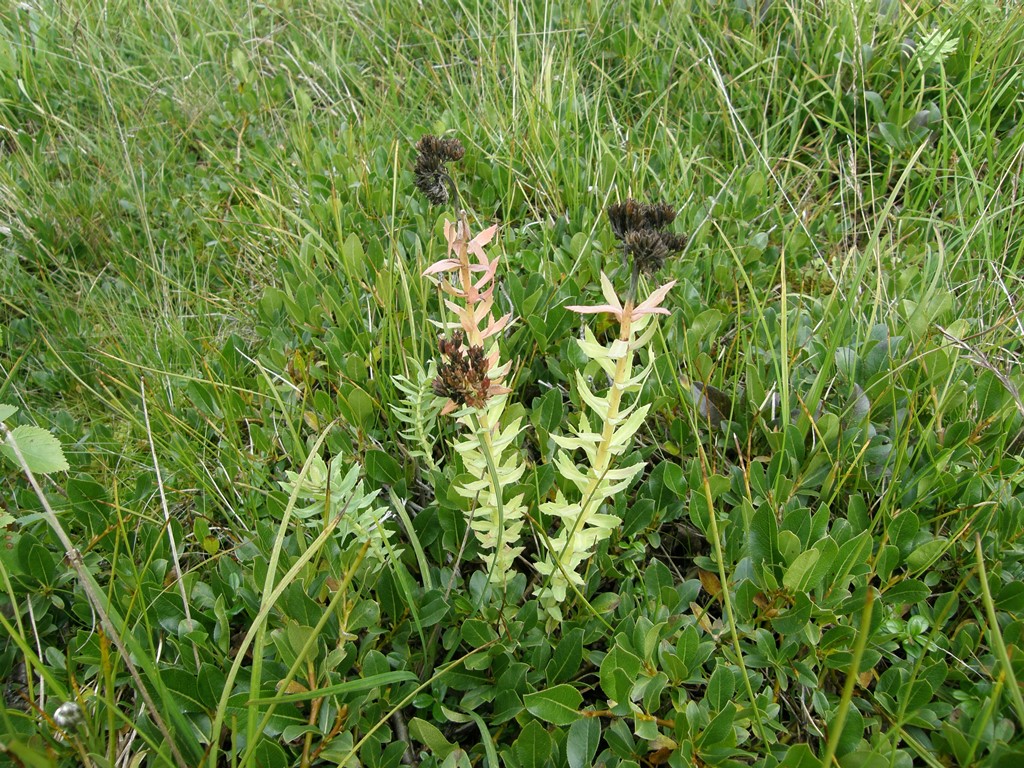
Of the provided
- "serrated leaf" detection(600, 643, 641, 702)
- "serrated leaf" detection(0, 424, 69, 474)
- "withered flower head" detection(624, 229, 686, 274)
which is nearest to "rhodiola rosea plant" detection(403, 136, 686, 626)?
"withered flower head" detection(624, 229, 686, 274)

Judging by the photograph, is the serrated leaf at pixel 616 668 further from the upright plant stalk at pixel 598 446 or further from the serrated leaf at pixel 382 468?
the serrated leaf at pixel 382 468

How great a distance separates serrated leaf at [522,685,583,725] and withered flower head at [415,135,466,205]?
51.8 inches

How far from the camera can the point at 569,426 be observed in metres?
1.74

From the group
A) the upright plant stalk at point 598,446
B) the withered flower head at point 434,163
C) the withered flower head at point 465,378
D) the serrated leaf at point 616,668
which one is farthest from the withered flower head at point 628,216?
the serrated leaf at point 616,668

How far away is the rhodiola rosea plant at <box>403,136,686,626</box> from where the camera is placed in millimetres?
1466

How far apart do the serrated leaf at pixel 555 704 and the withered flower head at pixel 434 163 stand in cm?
132

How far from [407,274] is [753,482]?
52.2 inches

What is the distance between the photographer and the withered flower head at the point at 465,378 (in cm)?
146

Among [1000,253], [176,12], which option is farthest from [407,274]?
[176,12]

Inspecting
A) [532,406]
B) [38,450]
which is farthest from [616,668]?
[38,450]

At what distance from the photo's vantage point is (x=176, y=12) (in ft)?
15.3

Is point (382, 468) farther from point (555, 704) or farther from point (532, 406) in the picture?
point (555, 704)

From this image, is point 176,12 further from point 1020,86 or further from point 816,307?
point 1020,86

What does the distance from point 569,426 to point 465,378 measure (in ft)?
1.22
